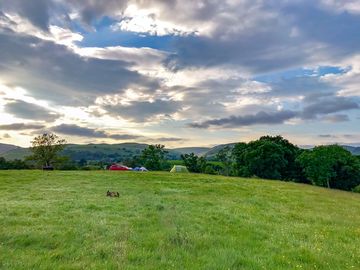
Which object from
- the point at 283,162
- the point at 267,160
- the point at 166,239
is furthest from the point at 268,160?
the point at 166,239

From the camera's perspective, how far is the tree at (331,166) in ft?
269

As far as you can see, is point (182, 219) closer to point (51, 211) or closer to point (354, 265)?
point (51, 211)

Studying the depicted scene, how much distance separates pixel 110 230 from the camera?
15.7m

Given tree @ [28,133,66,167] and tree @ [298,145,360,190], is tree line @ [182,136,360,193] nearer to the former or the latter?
tree @ [298,145,360,190]

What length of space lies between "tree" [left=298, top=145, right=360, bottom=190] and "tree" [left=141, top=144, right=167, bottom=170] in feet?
185

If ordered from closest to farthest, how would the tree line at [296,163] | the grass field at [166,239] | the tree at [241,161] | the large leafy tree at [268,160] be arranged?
the grass field at [166,239] → the tree line at [296,163] → the large leafy tree at [268,160] → the tree at [241,161]

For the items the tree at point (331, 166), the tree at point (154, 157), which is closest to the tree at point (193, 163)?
the tree at point (154, 157)


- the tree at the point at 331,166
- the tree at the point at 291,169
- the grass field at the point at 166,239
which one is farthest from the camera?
the tree at the point at 291,169

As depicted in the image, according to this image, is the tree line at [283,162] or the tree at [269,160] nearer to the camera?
the tree line at [283,162]

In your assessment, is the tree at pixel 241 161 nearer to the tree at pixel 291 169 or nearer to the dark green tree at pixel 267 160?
the dark green tree at pixel 267 160

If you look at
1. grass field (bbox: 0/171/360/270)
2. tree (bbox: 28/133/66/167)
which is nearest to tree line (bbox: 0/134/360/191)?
tree (bbox: 28/133/66/167)

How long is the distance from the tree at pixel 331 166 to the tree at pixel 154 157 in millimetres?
56539

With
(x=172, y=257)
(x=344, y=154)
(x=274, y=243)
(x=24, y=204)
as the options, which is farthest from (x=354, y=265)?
(x=344, y=154)

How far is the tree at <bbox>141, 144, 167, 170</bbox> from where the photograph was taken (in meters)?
128
